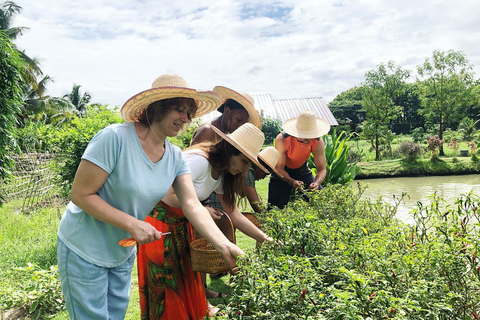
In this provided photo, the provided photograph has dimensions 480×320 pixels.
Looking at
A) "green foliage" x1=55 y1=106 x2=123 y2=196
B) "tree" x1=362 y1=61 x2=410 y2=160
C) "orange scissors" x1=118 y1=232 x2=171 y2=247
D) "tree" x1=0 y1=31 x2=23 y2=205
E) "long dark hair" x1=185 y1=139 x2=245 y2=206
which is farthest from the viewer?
"tree" x1=362 y1=61 x2=410 y2=160

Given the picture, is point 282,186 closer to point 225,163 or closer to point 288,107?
point 225,163

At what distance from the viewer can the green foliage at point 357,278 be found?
1.38 m

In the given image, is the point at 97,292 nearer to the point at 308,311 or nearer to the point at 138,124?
the point at 138,124

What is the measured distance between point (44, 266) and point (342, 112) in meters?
50.4

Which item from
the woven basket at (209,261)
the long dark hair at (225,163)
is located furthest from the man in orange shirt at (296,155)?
the woven basket at (209,261)

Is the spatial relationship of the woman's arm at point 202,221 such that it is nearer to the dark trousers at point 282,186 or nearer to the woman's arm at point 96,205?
the woman's arm at point 96,205

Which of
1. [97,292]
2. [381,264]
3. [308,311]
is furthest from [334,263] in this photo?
[97,292]

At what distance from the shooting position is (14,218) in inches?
286

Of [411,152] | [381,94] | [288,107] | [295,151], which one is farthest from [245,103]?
[288,107]

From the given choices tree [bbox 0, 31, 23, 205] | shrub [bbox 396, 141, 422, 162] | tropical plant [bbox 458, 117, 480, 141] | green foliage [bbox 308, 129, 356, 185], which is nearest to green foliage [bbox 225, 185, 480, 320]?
green foliage [bbox 308, 129, 356, 185]

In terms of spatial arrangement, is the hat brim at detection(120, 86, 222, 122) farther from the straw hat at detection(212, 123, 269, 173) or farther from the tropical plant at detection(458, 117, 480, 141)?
the tropical plant at detection(458, 117, 480, 141)

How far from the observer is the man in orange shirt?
4.81 meters

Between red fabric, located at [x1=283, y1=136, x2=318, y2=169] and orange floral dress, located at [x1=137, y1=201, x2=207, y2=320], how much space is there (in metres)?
2.12

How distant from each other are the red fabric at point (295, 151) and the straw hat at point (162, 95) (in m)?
2.43
